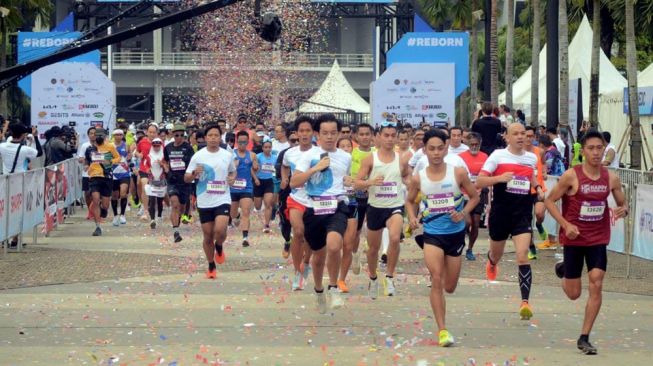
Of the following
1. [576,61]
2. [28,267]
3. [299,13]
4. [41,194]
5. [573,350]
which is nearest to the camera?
[573,350]

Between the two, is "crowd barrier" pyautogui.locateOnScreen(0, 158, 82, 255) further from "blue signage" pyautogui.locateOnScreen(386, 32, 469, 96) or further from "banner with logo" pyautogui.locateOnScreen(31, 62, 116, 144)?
"blue signage" pyautogui.locateOnScreen(386, 32, 469, 96)

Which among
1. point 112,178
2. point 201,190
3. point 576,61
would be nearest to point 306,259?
point 201,190

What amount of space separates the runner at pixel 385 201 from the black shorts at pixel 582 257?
10.8 ft

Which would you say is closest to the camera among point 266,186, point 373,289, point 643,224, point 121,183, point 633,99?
point 373,289

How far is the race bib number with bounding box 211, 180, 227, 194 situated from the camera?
16.3 metres

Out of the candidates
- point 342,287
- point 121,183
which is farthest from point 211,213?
point 121,183

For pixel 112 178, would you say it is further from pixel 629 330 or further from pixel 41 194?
pixel 629 330

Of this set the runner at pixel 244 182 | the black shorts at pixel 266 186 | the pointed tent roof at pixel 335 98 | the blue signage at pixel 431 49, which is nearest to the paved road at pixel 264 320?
the runner at pixel 244 182

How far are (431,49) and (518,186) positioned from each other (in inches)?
842

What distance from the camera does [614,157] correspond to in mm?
25969

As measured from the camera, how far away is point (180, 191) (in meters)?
22.1

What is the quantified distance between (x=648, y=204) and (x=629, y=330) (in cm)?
458

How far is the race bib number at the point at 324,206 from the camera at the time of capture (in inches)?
514

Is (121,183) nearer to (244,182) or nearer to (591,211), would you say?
(244,182)
